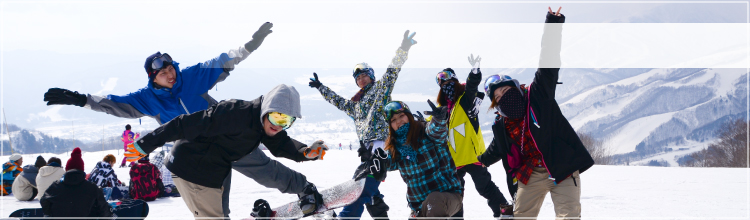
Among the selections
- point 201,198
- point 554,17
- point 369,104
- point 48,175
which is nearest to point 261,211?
point 201,198


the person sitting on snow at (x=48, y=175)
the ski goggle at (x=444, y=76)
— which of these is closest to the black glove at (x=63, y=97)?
the ski goggle at (x=444, y=76)

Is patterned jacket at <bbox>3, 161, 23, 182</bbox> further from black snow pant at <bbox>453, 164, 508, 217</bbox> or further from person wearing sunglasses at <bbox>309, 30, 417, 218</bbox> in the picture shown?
black snow pant at <bbox>453, 164, 508, 217</bbox>

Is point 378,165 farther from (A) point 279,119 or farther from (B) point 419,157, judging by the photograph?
(A) point 279,119

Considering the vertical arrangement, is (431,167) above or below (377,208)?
above

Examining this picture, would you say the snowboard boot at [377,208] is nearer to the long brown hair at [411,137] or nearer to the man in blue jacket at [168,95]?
the long brown hair at [411,137]

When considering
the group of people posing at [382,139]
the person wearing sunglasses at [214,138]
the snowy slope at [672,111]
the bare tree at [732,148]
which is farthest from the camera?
the snowy slope at [672,111]

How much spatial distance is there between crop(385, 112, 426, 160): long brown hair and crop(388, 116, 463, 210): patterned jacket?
4cm

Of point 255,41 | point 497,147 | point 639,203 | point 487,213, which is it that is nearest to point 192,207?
point 255,41

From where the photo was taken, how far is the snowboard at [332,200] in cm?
410

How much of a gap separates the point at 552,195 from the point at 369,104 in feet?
6.54

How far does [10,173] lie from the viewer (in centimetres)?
838

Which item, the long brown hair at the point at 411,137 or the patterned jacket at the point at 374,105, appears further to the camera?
the patterned jacket at the point at 374,105

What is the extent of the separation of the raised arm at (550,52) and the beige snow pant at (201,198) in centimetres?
247

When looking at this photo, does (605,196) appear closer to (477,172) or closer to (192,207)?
(477,172)
